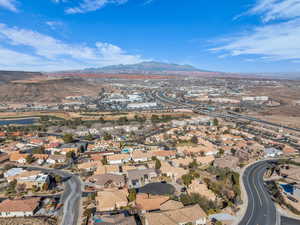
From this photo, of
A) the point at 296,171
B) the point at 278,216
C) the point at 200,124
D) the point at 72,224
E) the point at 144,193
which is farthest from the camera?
the point at 200,124

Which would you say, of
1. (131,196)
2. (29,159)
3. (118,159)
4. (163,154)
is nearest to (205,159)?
(163,154)

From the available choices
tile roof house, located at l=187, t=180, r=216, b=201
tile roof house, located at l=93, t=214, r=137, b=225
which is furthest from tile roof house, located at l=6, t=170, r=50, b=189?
tile roof house, located at l=187, t=180, r=216, b=201

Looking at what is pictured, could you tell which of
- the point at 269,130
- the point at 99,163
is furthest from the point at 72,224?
the point at 269,130

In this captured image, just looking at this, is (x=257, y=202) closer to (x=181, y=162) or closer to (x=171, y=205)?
(x=171, y=205)

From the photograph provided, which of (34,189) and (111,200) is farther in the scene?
(34,189)

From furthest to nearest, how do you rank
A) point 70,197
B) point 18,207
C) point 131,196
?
point 70,197 < point 131,196 < point 18,207

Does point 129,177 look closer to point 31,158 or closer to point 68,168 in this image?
point 68,168
